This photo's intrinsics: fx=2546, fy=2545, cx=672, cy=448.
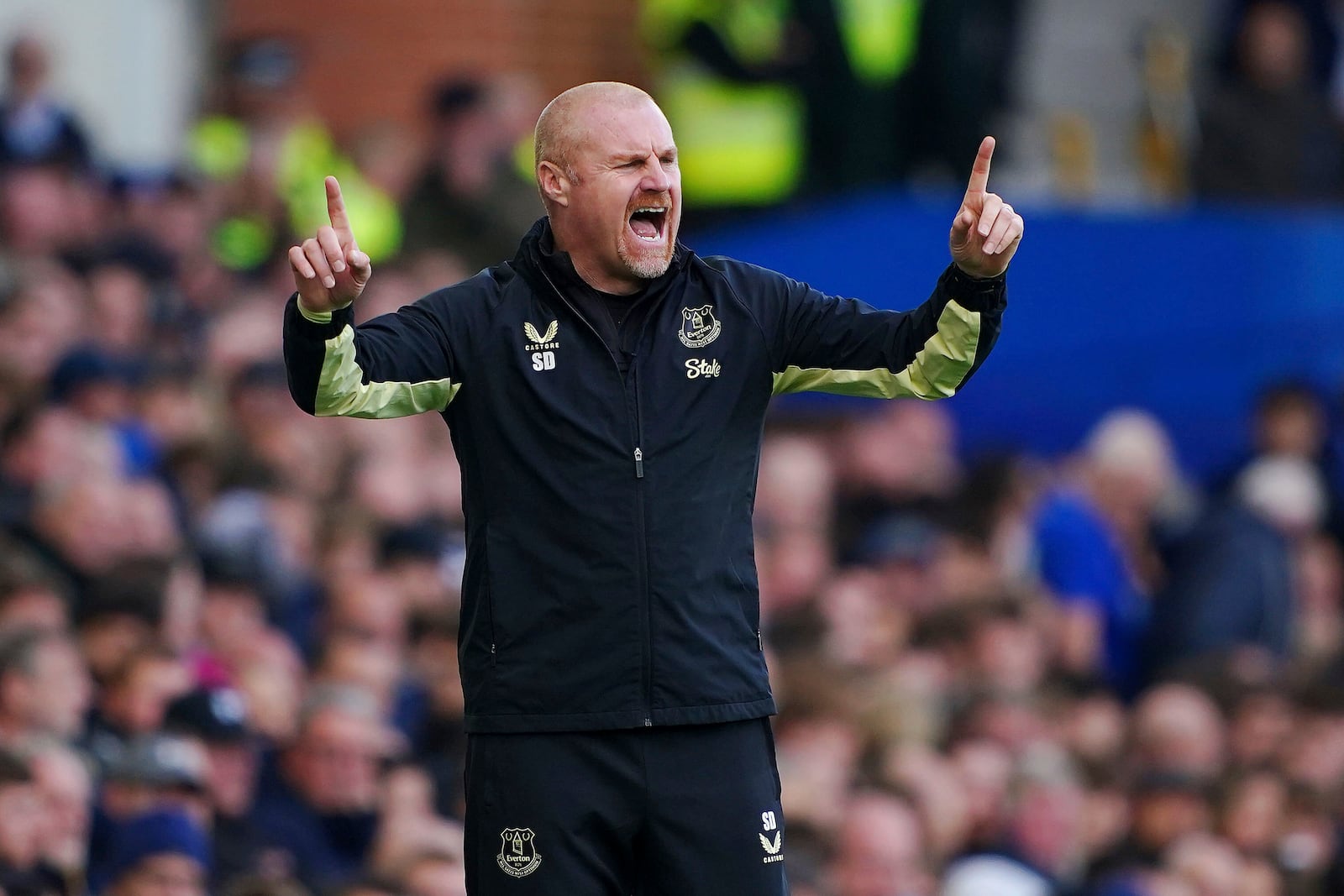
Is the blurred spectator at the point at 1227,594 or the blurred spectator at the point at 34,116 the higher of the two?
the blurred spectator at the point at 34,116

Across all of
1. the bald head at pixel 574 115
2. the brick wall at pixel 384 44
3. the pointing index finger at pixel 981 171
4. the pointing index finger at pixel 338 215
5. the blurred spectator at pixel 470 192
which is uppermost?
the brick wall at pixel 384 44

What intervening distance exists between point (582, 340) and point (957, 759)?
5.31 metres

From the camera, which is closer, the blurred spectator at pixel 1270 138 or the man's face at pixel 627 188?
the man's face at pixel 627 188

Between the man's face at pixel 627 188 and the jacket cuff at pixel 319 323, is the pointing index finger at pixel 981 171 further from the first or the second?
the jacket cuff at pixel 319 323

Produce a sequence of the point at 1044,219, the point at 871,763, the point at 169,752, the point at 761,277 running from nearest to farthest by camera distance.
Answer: the point at 761,277 < the point at 169,752 < the point at 871,763 < the point at 1044,219

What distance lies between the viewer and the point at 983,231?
466 cm

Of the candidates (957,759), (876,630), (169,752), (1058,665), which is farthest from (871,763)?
(169,752)

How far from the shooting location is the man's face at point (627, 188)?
4738 mm

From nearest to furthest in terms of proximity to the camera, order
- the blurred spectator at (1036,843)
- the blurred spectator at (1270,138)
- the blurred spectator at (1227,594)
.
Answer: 1. the blurred spectator at (1036,843)
2. the blurred spectator at (1227,594)
3. the blurred spectator at (1270,138)

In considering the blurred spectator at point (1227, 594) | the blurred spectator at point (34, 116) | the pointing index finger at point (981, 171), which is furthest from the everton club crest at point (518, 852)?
the blurred spectator at point (34, 116)

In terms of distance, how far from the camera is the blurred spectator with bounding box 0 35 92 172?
11.8 metres

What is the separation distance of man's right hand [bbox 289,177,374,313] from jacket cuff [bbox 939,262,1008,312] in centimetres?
109

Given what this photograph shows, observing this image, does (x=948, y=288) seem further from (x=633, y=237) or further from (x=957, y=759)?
(x=957, y=759)

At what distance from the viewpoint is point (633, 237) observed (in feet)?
15.6
